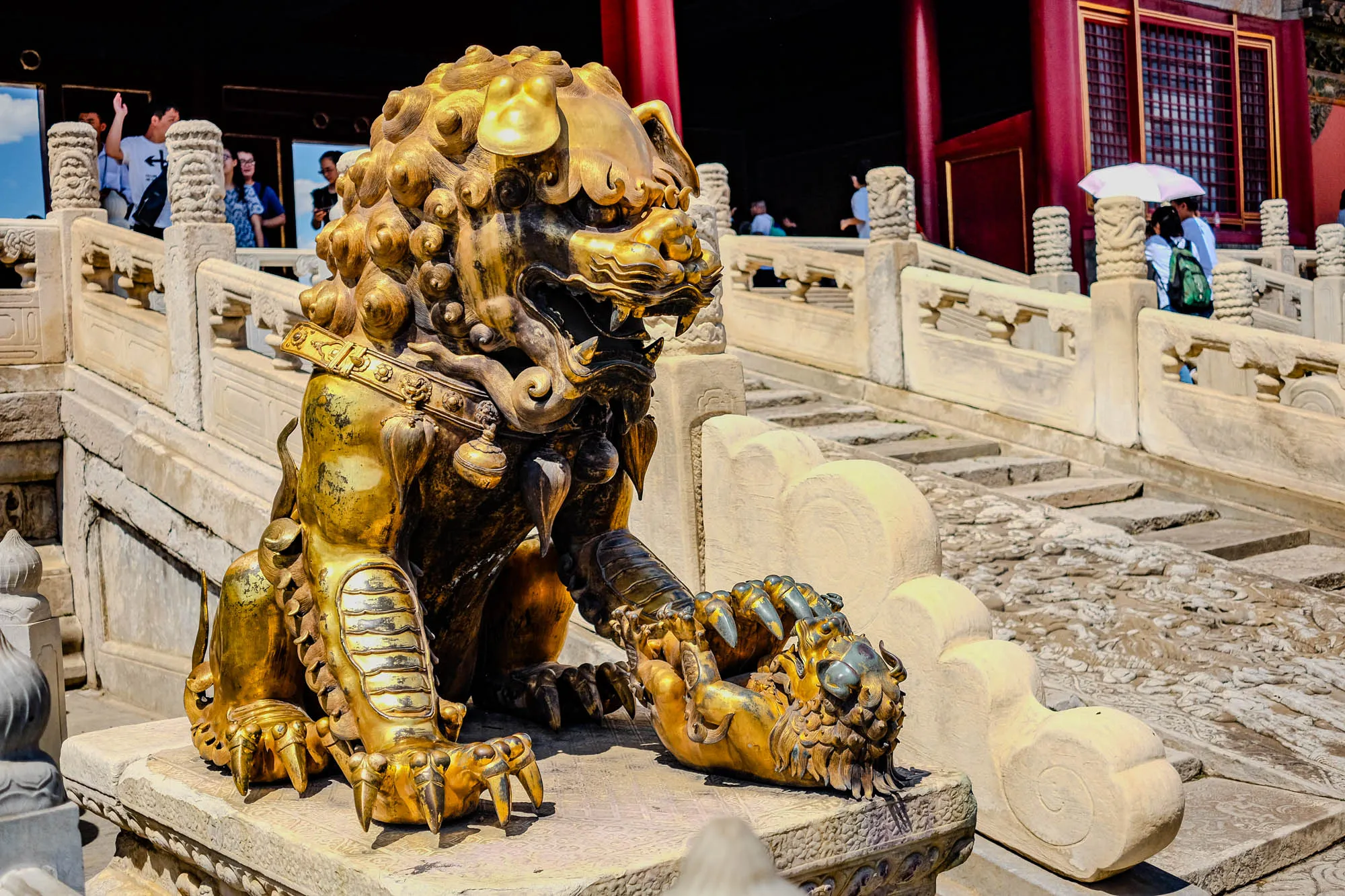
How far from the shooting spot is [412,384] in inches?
74.9

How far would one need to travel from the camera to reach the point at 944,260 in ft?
31.1

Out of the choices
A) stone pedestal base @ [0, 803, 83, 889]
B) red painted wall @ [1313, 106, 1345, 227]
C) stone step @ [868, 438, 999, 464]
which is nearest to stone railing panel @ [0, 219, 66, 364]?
stone step @ [868, 438, 999, 464]

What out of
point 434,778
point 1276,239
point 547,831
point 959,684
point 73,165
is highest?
point 73,165

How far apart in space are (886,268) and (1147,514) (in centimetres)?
223

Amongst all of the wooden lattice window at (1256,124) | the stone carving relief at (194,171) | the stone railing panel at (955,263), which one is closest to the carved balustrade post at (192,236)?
the stone carving relief at (194,171)

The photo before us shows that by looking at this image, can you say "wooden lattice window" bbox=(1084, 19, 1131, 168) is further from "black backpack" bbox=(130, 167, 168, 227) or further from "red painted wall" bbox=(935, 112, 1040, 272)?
"black backpack" bbox=(130, 167, 168, 227)

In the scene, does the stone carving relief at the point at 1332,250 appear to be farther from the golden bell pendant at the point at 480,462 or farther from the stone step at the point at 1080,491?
the golden bell pendant at the point at 480,462

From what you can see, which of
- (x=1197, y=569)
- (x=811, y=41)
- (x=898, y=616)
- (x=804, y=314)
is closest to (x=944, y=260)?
(x=804, y=314)

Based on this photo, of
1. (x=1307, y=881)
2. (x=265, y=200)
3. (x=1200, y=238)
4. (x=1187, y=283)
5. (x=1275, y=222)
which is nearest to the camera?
(x=1307, y=881)

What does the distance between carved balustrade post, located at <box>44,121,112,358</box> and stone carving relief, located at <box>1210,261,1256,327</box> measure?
24.3 feet

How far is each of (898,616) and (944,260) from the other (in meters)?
6.46

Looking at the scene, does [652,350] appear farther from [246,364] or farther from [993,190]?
[993,190]

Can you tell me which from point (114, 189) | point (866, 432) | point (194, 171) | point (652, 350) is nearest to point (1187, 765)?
point (652, 350)

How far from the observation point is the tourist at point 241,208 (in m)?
8.05
